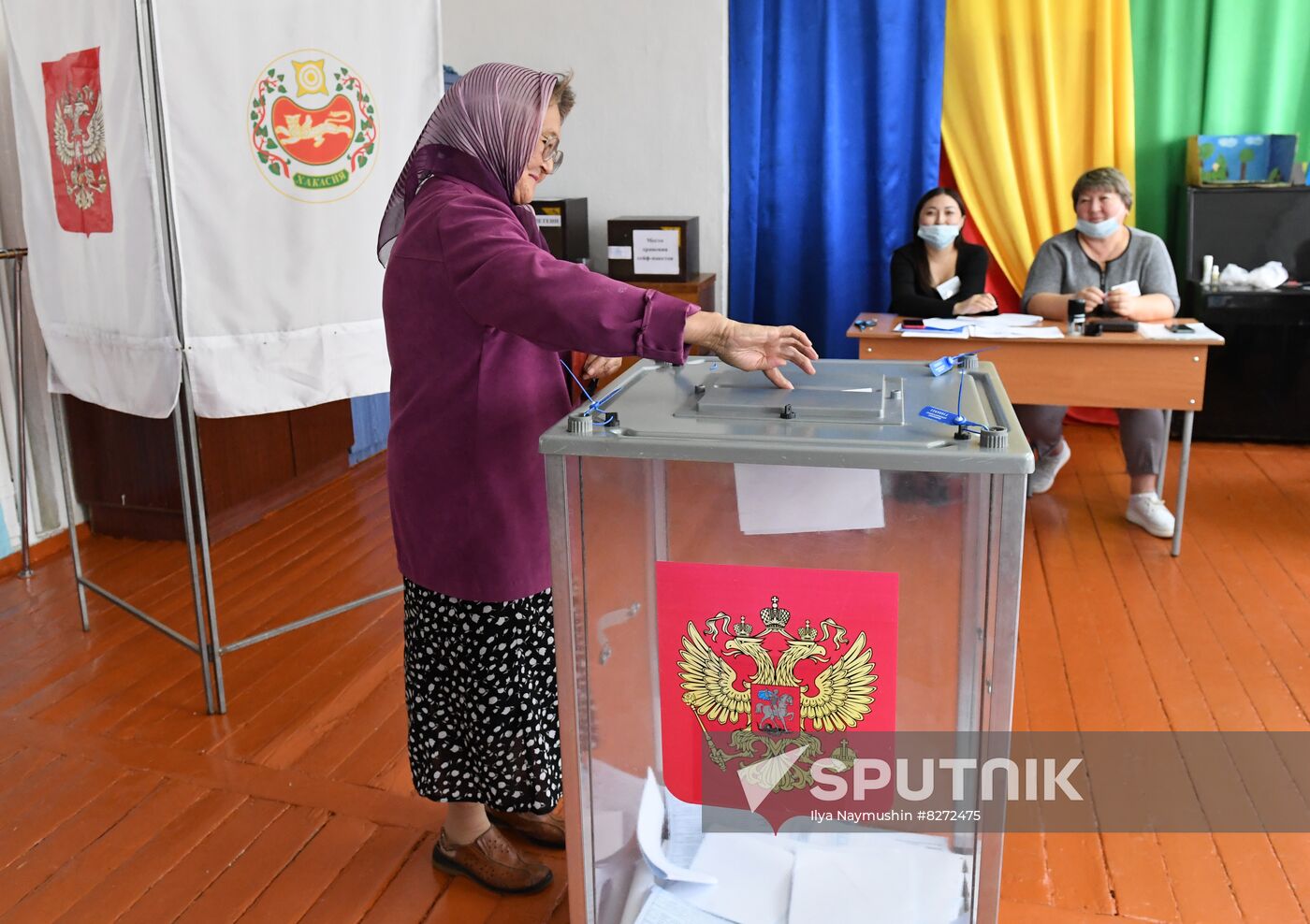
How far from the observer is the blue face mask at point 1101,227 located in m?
3.50

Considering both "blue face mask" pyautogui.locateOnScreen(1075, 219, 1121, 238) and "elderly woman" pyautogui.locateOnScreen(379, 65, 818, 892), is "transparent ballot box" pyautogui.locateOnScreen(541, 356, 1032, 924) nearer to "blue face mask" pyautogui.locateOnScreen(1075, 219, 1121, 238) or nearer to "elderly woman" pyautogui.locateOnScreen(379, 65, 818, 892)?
"elderly woman" pyautogui.locateOnScreen(379, 65, 818, 892)

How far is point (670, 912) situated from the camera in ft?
4.80

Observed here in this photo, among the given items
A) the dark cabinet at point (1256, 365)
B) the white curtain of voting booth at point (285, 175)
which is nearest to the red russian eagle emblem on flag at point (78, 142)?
the white curtain of voting booth at point (285, 175)

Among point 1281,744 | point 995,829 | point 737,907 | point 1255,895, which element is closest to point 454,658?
point 737,907

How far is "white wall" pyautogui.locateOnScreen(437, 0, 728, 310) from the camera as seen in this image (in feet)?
14.8

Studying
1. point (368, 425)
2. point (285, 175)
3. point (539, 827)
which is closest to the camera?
point (539, 827)

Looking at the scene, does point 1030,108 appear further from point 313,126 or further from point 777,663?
point 777,663

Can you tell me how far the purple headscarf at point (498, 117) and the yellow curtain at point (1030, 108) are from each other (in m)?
3.40

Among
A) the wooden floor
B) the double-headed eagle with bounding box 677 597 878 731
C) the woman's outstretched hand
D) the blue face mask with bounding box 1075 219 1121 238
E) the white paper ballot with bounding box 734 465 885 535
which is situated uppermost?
the blue face mask with bounding box 1075 219 1121 238

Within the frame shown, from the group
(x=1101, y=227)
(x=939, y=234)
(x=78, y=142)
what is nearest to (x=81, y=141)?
(x=78, y=142)

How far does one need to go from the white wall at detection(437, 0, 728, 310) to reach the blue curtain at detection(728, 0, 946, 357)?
3.2 inches

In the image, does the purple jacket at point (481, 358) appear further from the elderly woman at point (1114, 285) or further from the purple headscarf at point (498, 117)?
the elderly woman at point (1114, 285)

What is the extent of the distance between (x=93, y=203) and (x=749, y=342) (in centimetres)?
163

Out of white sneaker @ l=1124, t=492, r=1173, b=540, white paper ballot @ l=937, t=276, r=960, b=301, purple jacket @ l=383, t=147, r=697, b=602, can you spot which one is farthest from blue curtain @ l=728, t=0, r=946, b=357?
purple jacket @ l=383, t=147, r=697, b=602
